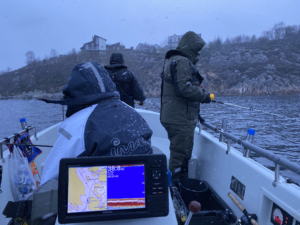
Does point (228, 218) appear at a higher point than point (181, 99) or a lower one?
lower

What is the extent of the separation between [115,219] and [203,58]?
5095 cm

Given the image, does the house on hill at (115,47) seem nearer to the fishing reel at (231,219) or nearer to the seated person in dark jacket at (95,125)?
the fishing reel at (231,219)

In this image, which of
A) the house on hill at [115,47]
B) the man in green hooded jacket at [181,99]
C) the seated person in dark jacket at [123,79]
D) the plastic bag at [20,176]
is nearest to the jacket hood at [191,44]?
the man in green hooded jacket at [181,99]

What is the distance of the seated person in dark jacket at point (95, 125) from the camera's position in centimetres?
97

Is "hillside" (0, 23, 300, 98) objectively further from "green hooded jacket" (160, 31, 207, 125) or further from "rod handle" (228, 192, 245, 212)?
"rod handle" (228, 192, 245, 212)

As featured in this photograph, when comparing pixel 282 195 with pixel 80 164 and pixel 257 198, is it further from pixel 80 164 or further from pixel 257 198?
pixel 80 164

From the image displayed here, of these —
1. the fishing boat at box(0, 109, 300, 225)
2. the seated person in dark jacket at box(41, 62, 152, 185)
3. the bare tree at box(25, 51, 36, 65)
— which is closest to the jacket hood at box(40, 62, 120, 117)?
the seated person in dark jacket at box(41, 62, 152, 185)

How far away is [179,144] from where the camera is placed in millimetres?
2402

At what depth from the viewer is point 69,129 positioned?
103 cm

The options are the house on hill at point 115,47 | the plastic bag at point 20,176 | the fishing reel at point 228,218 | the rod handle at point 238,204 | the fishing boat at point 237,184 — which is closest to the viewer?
the fishing boat at point 237,184

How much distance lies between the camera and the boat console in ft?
2.78

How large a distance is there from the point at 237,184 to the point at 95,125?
157cm

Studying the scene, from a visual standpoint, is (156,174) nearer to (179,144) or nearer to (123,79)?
(179,144)

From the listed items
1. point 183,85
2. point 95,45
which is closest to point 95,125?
point 183,85
